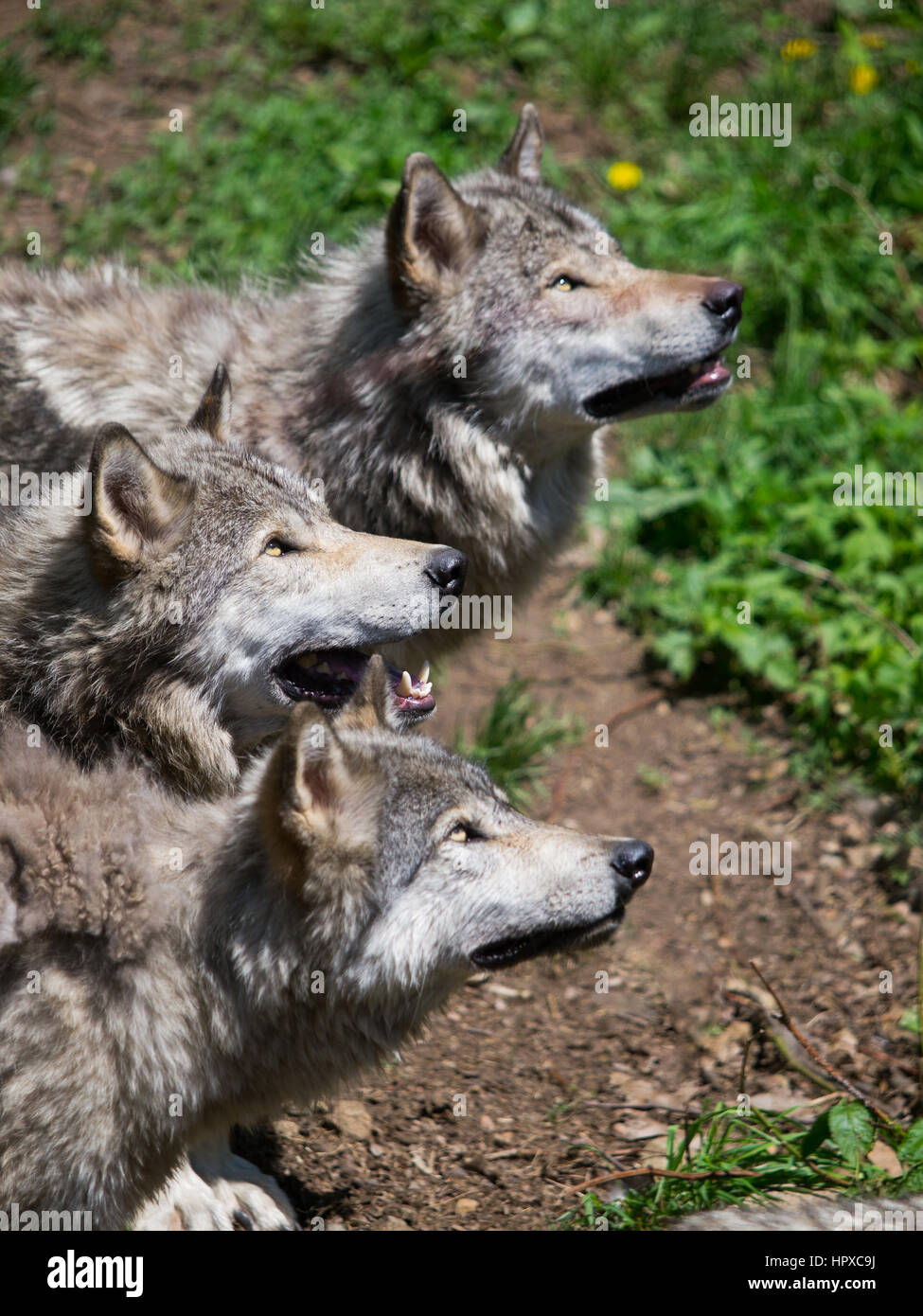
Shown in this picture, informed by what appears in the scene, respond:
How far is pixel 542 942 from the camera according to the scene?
344 centimetres

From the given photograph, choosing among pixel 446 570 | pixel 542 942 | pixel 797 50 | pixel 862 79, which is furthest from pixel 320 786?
pixel 797 50

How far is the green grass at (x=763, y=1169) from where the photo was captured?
3719 millimetres

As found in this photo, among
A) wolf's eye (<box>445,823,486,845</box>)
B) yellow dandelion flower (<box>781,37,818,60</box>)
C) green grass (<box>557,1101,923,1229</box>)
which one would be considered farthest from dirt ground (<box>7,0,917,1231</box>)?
yellow dandelion flower (<box>781,37,818,60</box>)

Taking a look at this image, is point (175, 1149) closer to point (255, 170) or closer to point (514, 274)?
point (514, 274)

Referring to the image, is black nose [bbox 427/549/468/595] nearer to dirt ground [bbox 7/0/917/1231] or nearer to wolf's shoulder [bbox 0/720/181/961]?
wolf's shoulder [bbox 0/720/181/961]

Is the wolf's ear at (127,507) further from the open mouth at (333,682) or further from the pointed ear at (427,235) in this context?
the pointed ear at (427,235)

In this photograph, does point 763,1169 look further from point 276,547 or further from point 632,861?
point 276,547

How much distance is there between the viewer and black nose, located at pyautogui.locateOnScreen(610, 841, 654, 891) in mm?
3473

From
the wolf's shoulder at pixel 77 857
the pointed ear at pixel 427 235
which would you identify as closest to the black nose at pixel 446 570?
the wolf's shoulder at pixel 77 857

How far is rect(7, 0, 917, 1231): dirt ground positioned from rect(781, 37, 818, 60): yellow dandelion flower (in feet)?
16.1

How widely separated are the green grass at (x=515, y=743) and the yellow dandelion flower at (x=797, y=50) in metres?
5.93

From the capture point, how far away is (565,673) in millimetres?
6758

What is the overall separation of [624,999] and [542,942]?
6.00ft

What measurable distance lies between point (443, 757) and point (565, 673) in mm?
3317
